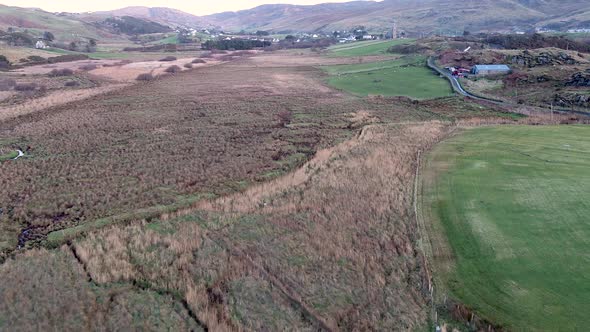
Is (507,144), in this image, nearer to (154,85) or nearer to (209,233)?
(209,233)

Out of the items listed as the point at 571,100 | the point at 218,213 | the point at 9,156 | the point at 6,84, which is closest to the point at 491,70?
the point at 571,100

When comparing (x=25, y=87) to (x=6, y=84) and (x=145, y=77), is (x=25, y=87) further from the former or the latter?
(x=145, y=77)

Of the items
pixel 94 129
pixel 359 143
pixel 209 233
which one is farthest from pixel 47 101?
pixel 209 233

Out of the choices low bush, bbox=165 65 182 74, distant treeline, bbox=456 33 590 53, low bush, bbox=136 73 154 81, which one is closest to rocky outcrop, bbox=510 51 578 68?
distant treeline, bbox=456 33 590 53

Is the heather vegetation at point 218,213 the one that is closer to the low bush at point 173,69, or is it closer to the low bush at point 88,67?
the low bush at point 88,67

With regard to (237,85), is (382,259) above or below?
below

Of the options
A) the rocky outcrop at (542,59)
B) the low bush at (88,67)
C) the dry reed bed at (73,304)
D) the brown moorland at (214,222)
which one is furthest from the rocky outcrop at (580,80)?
the low bush at (88,67)
